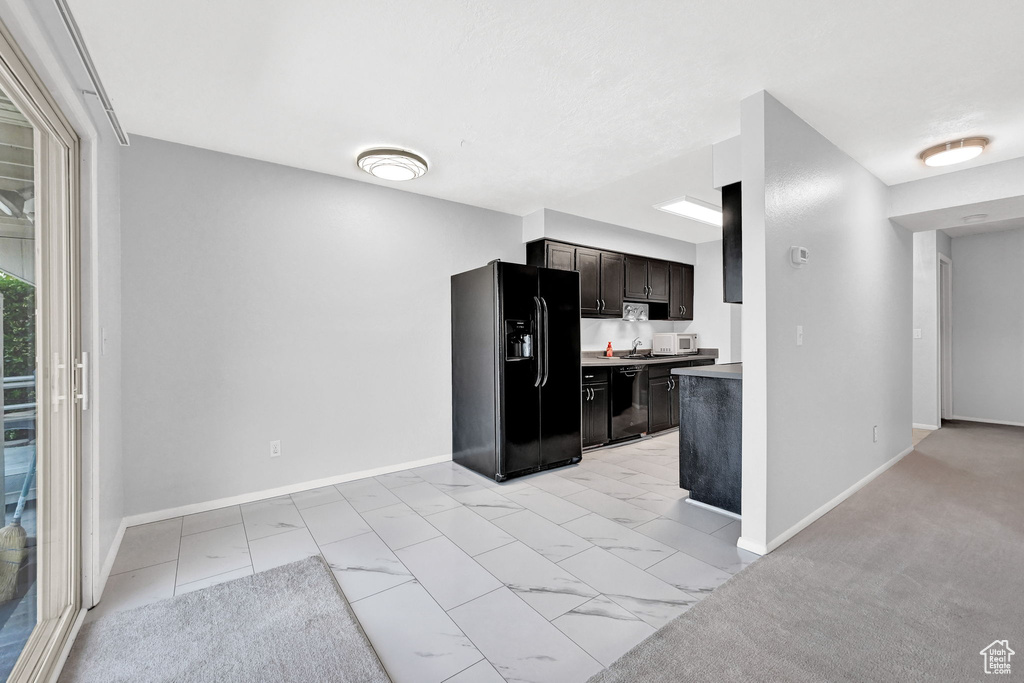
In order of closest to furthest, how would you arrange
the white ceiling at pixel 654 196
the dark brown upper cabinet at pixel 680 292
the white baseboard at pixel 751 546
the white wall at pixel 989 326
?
the white baseboard at pixel 751 546 → the white ceiling at pixel 654 196 → the white wall at pixel 989 326 → the dark brown upper cabinet at pixel 680 292

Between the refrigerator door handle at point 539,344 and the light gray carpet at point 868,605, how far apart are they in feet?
6.99

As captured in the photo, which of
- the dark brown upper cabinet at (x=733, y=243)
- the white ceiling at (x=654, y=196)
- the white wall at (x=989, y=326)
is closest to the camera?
the dark brown upper cabinet at (x=733, y=243)

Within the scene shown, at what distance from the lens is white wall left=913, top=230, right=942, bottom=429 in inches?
211

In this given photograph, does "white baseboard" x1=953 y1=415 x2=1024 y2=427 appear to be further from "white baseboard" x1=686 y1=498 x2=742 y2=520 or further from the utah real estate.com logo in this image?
the utah real estate.com logo

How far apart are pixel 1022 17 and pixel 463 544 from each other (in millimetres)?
3658

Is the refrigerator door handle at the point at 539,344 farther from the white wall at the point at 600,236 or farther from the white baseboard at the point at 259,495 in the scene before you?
the white baseboard at the point at 259,495

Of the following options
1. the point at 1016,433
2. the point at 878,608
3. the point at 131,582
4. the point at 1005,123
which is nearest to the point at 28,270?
the point at 131,582

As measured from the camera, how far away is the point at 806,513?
282 cm

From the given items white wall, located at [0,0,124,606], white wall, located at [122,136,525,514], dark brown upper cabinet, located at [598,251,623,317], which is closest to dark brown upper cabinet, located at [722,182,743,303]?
dark brown upper cabinet, located at [598,251,623,317]

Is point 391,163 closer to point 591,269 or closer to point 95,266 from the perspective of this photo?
point 95,266

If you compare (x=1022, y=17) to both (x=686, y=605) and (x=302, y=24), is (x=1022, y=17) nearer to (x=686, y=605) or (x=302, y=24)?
(x=686, y=605)

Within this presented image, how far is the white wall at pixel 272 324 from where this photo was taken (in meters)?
2.98

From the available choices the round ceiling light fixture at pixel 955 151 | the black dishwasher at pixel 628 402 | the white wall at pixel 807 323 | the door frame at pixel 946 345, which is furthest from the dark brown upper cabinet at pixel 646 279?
the door frame at pixel 946 345

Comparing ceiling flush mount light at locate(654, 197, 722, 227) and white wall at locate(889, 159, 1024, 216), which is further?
ceiling flush mount light at locate(654, 197, 722, 227)
